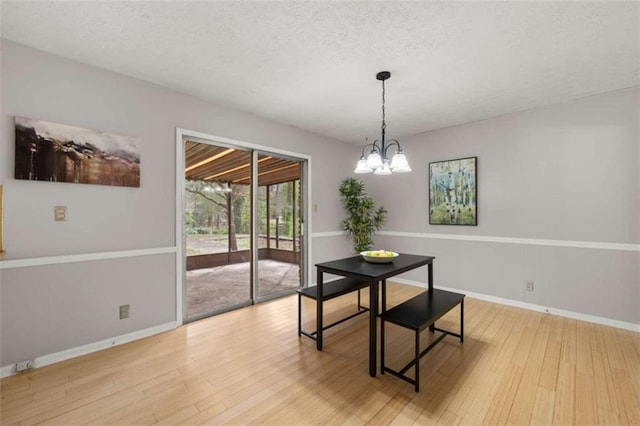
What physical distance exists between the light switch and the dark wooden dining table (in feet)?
7.46

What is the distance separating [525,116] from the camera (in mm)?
3576

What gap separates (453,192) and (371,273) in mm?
2665

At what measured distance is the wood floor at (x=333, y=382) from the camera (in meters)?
1.73

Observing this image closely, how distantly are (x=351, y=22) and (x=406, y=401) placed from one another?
2.66 meters

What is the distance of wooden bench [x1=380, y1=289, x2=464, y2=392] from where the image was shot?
77.7 inches

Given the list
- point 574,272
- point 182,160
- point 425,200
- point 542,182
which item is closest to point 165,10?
point 182,160

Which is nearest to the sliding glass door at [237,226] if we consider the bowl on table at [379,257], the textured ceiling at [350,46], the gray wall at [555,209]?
the textured ceiling at [350,46]

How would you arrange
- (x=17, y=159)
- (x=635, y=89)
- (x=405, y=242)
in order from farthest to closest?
(x=405, y=242) < (x=635, y=89) < (x=17, y=159)

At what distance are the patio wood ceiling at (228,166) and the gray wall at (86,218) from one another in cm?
27

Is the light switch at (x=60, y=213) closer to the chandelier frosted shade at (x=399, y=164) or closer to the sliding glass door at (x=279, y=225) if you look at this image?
the sliding glass door at (x=279, y=225)

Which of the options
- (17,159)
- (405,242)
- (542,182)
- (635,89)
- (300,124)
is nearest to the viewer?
(17,159)

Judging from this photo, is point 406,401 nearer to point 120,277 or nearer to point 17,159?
point 120,277

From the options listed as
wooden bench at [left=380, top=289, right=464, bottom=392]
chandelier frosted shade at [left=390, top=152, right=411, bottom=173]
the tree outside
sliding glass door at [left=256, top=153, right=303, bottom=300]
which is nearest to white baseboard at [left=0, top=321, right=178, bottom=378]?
the tree outside

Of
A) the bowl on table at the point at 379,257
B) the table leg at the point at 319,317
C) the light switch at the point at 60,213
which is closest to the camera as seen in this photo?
the light switch at the point at 60,213
